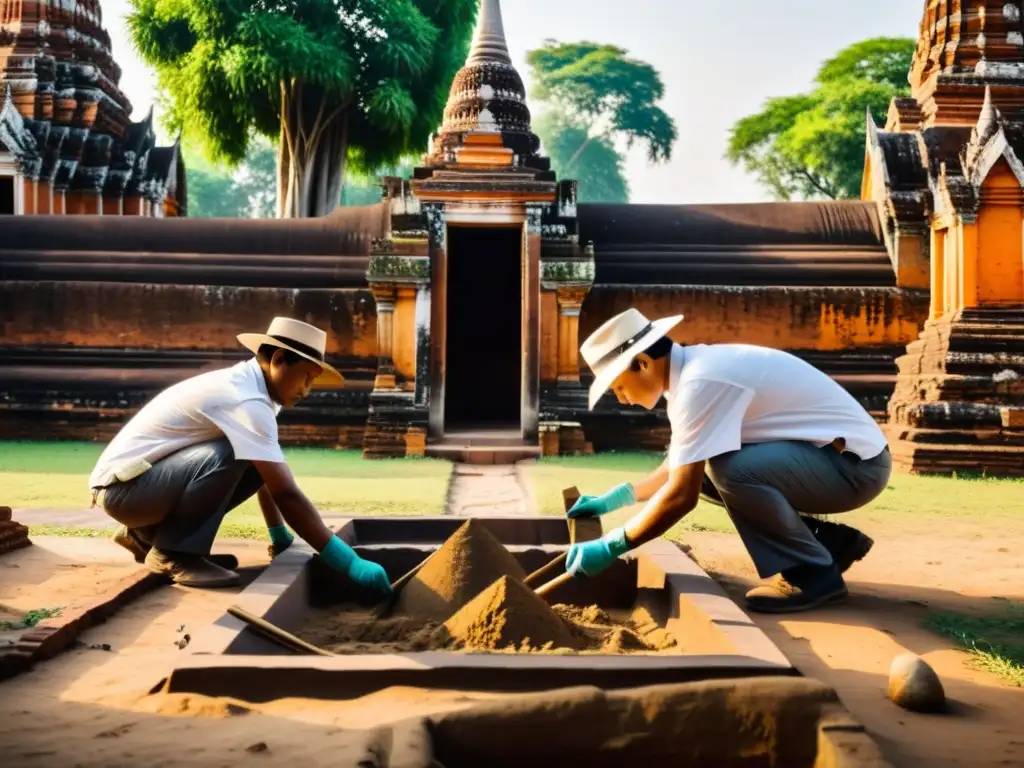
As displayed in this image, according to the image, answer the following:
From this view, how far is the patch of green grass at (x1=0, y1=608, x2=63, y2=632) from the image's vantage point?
126 inches

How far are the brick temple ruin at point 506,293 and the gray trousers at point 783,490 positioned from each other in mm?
6043

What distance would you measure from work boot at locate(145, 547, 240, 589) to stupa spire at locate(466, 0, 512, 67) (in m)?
10.7

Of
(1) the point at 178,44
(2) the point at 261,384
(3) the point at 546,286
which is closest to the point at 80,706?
(2) the point at 261,384

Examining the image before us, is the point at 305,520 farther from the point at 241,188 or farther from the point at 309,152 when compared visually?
the point at 241,188

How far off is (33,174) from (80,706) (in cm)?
1781

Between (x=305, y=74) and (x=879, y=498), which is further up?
(x=305, y=74)

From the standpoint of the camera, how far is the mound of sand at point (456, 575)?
329 cm

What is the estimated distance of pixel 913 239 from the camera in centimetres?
1182

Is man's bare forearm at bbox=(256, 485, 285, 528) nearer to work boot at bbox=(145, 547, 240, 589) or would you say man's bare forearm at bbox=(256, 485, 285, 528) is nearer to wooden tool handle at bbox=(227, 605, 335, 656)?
work boot at bbox=(145, 547, 240, 589)

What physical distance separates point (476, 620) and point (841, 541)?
5.47 feet

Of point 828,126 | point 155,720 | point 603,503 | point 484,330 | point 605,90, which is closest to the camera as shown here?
point 155,720

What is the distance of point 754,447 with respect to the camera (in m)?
3.61

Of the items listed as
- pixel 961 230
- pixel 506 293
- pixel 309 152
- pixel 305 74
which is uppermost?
pixel 305 74

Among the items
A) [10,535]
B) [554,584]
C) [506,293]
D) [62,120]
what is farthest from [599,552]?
[62,120]
